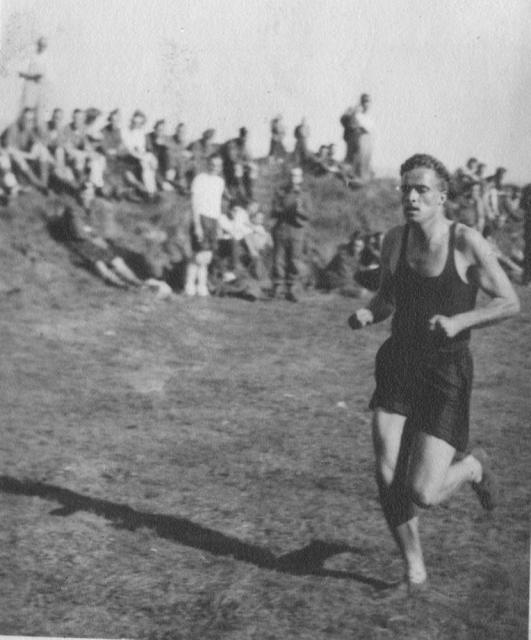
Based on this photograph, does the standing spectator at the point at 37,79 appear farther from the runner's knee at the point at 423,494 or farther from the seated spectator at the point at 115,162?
the runner's knee at the point at 423,494

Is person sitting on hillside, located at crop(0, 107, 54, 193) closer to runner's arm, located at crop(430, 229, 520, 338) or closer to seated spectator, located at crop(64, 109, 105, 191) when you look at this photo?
seated spectator, located at crop(64, 109, 105, 191)

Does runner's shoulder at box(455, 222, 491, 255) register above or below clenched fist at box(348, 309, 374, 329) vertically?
above

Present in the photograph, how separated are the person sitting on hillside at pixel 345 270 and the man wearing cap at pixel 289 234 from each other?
26 cm

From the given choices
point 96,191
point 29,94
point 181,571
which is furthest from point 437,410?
point 96,191

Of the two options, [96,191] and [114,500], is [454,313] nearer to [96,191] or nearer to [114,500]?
[114,500]

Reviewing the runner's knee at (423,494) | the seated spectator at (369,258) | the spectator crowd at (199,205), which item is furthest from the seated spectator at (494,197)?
the runner's knee at (423,494)

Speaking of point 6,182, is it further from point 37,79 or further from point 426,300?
point 426,300

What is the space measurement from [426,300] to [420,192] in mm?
377

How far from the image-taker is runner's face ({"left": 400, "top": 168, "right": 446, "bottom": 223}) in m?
3.33

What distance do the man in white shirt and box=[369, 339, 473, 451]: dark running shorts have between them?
475 centimetres

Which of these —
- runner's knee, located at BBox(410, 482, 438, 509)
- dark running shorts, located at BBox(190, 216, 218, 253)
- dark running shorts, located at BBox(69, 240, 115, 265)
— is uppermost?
dark running shorts, located at BBox(190, 216, 218, 253)

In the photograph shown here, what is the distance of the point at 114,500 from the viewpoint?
14.1ft

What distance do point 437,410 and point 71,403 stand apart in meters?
2.73

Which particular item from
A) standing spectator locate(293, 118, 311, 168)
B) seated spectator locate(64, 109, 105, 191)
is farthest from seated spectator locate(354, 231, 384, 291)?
seated spectator locate(64, 109, 105, 191)
